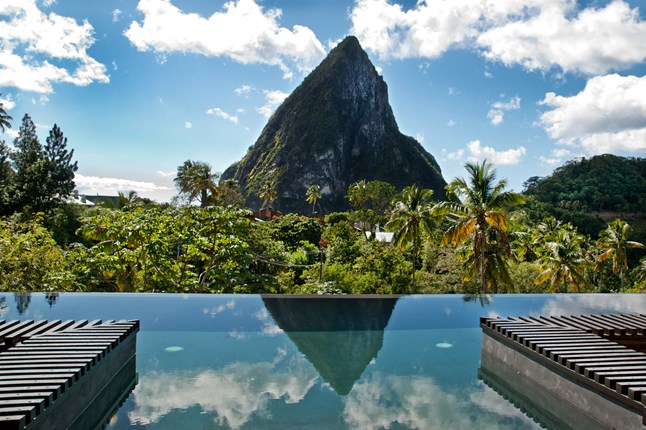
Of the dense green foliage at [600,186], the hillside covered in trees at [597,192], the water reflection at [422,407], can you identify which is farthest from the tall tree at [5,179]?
the dense green foliage at [600,186]

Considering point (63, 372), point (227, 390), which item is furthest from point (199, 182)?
point (63, 372)

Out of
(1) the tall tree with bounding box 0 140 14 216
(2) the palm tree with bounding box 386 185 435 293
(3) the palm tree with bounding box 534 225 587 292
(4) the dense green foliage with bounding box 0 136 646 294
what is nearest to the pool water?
(4) the dense green foliage with bounding box 0 136 646 294

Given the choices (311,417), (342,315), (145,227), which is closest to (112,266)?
(145,227)

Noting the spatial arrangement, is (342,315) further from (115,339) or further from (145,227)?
(145,227)

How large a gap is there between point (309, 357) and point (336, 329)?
1.40m

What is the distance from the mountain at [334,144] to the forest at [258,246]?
64087 mm

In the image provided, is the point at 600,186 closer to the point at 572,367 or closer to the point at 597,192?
the point at 597,192

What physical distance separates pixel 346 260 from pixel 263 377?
51.8 feet

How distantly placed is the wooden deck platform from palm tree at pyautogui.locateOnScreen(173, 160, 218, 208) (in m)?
31.5

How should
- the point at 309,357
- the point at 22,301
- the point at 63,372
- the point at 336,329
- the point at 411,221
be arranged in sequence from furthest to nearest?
the point at 411,221
the point at 22,301
the point at 336,329
the point at 309,357
the point at 63,372

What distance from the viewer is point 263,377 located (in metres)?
5.52

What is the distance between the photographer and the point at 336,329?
25.1ft

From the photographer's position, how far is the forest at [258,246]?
1098 cm

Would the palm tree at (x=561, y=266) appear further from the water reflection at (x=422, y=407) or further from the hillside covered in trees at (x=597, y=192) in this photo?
the hillside covered in trees at (x=597, y=192)
